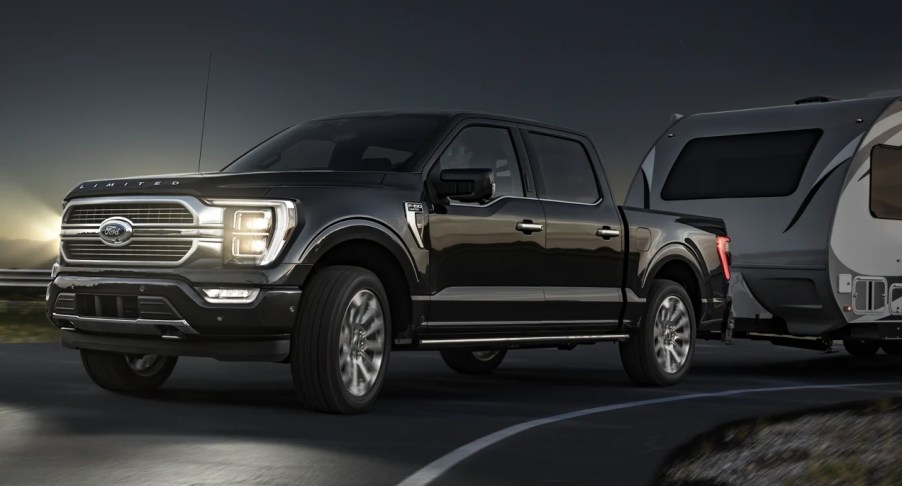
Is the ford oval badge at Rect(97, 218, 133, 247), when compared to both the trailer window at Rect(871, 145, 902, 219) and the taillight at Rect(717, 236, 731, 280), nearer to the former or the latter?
the taillight at Rect(717, 236, 731, 280)

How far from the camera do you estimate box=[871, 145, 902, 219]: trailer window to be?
48.2 feet

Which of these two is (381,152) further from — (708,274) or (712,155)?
(712,155)

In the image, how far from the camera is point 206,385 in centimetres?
1141

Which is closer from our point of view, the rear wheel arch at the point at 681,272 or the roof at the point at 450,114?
the roof at the point at 450,114

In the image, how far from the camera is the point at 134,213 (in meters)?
9.37

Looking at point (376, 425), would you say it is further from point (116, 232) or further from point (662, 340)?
point (662, 340)

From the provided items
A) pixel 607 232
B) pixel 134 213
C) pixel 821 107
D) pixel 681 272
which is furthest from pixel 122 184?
pixel 821 107

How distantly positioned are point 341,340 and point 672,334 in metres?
4.60

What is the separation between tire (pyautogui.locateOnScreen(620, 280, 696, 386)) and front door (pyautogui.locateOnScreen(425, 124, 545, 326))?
5.58ft

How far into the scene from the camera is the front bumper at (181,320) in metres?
8.79

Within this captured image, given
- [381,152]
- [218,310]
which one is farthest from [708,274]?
[218,310]

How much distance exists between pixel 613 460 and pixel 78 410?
11.9 feet

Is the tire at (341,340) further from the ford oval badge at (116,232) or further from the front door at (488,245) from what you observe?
the ford oval badge at (116,232)

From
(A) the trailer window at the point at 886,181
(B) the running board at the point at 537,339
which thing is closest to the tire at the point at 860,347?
(A) the trailer window at the point at 886,181
